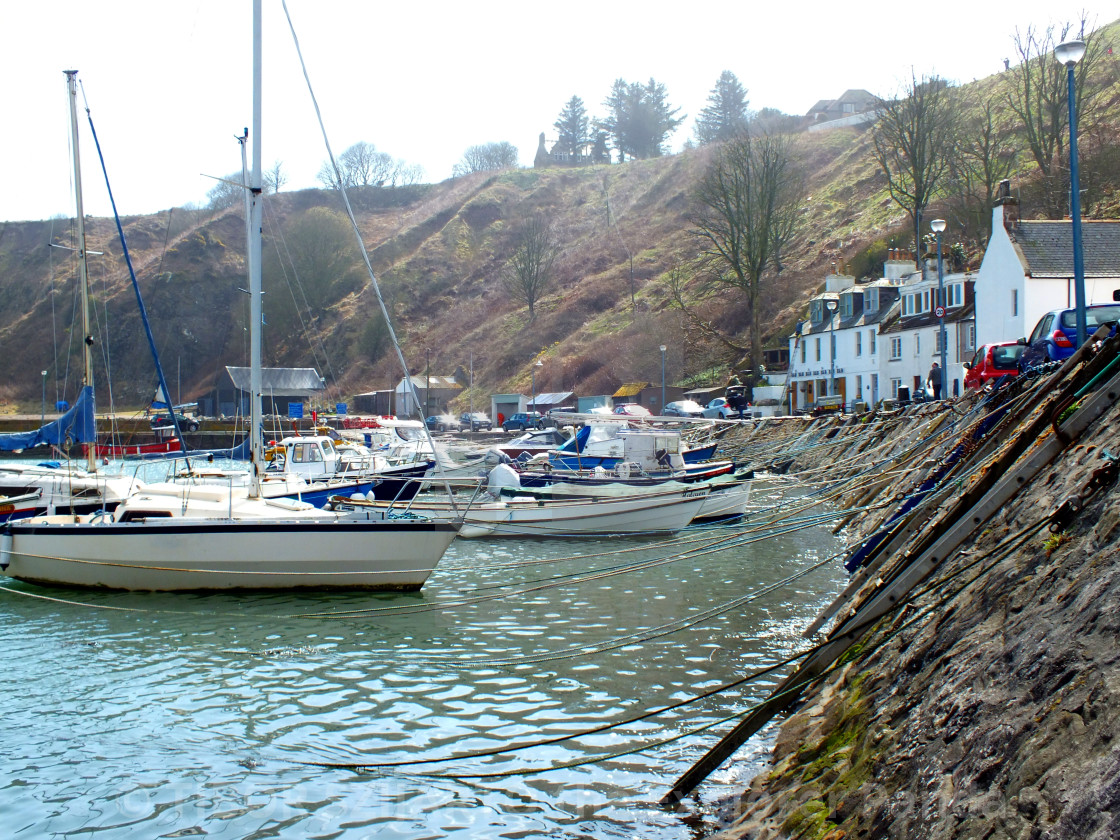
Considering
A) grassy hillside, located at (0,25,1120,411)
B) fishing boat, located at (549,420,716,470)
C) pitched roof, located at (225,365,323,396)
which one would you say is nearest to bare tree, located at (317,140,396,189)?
grassy hillside, located at (0,25,1120,411)

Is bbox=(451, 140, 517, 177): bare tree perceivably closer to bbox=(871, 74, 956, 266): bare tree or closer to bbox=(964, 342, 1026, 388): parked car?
bbox=(871, 74, 956, 266): bare tree

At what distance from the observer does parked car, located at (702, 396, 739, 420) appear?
185ft

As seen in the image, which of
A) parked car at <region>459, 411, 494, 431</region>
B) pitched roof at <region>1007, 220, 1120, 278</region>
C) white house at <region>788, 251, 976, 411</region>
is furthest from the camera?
parked car at <region>459, 411, 494, 431</region>

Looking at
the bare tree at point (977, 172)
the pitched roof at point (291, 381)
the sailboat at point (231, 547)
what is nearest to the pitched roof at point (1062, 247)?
the bare tree at point (977, 172)

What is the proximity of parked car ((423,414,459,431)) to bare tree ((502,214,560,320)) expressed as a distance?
79.0ft

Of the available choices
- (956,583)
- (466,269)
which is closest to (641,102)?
(466,269)

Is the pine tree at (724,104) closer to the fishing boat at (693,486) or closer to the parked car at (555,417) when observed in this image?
the parked car at (555,417)

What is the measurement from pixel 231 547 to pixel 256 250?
6.30 meters

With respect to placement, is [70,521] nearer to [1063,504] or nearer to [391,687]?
[391,687]

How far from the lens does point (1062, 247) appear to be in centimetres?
3497

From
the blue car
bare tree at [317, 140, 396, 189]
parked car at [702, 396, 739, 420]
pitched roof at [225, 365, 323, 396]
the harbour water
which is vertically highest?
bare tree at [317, 140, 396, 189]

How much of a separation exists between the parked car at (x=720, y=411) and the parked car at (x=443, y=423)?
2890 cm

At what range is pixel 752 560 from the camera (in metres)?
19.3

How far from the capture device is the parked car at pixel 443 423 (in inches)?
3209
